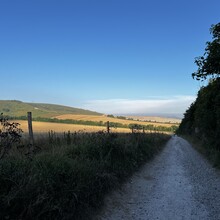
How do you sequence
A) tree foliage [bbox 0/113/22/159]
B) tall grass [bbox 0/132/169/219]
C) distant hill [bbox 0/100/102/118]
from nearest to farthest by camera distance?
1. tall grass [bbox 0/132/169/219]
2. tree foliage [bbox 0/113/22/159]
3. distant hill [bbox 0/100/102/118]

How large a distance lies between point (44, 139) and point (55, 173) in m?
6.43

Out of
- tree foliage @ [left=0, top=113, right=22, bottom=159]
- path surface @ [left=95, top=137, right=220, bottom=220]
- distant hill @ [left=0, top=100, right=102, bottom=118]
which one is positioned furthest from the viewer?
distant hill @ [left=0, top=100, right=102, bottom=118]

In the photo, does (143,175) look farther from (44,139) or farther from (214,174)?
(44,139)

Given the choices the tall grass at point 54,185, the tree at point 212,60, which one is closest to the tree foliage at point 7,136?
the tall grass at point 54,185

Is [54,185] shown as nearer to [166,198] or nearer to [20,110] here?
[166,198]

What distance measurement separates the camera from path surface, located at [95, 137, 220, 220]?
6.20 m

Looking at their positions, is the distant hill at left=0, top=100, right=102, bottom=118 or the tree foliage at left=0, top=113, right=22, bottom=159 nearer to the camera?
the tree foliage at left=0, top=113, right=22, bottom=159

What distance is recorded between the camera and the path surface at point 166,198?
6.20 meters

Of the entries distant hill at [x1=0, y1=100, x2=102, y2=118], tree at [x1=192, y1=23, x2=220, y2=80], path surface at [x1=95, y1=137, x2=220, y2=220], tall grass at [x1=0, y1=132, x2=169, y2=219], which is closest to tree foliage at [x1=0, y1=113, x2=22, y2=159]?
tall grass at [x1=0, y1=132, x2=169, y2=219]

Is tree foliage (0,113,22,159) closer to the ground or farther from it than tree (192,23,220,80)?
closer to the ground

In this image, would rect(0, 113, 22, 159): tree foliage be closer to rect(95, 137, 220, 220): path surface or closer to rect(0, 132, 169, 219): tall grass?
rect(0, 132, 169, 219): tall grass

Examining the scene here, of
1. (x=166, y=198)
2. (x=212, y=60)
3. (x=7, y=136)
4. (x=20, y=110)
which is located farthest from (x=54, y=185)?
(x=20, y=110)

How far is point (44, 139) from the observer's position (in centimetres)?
1177

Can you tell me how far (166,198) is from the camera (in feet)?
24.6
